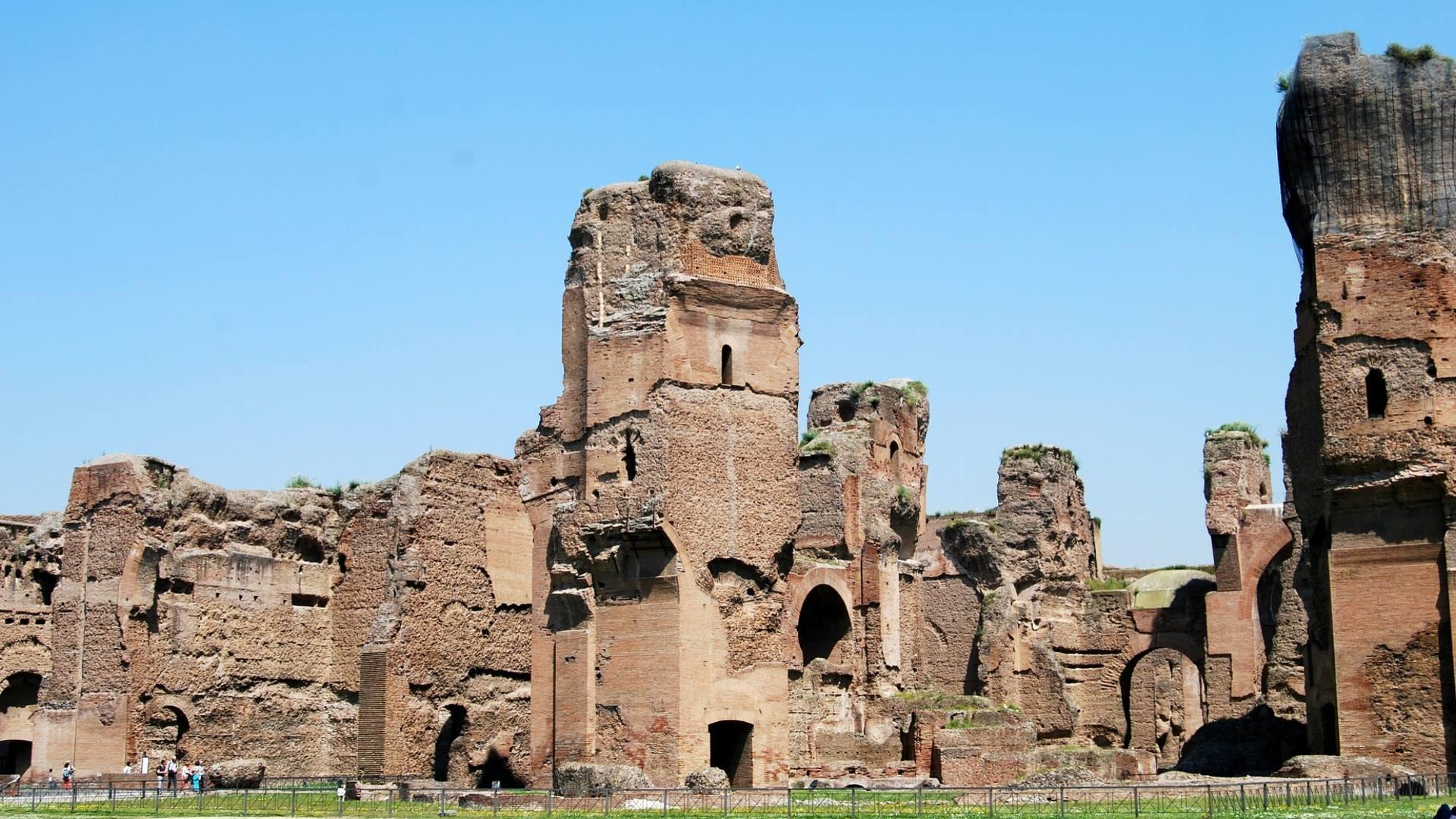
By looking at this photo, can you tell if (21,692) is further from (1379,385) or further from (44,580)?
(1379,385)

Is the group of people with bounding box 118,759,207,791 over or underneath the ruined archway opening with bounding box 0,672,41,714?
underneath

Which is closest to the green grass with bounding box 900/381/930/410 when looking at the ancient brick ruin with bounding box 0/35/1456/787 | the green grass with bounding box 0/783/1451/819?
the ancient brick ruin with bounding box 0/35/1456/787

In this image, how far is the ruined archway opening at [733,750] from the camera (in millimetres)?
26156

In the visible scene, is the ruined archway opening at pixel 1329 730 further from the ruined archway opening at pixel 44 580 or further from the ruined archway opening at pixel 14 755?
the ruined archway opening at pixel 14 755

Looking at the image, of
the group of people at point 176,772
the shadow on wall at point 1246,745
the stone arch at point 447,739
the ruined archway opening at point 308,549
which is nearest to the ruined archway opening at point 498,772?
the stone arch at point 447,739

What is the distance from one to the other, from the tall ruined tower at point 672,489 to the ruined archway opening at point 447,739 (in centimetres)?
387

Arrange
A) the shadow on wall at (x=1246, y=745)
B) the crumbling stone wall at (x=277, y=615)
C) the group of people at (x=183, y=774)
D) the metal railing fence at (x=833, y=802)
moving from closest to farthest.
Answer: the metal railing fence at (x=833, y=802), the group of people at (x=183, y=774), the crumbling stone wall at (x=277, y=615), the shadow on wall at (x=1246, y=745)

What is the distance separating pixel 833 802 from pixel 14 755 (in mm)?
16989

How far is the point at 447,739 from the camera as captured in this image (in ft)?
102

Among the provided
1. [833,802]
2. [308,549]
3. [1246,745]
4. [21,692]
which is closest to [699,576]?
[833,802]

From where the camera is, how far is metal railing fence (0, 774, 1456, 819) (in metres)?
20.7

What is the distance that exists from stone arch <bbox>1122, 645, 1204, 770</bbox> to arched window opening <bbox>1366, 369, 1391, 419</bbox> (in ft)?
44.8

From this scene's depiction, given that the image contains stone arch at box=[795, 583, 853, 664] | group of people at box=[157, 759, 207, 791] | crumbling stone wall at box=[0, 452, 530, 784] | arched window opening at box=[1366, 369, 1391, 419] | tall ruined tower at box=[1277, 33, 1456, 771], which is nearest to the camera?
tall ruined tower at box=[1277, 33, 1456, 771]

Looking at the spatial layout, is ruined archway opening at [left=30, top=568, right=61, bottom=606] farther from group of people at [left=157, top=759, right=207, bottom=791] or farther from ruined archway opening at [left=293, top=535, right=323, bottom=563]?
group of people at [left=157, top=759, right=207, bottom=791]
